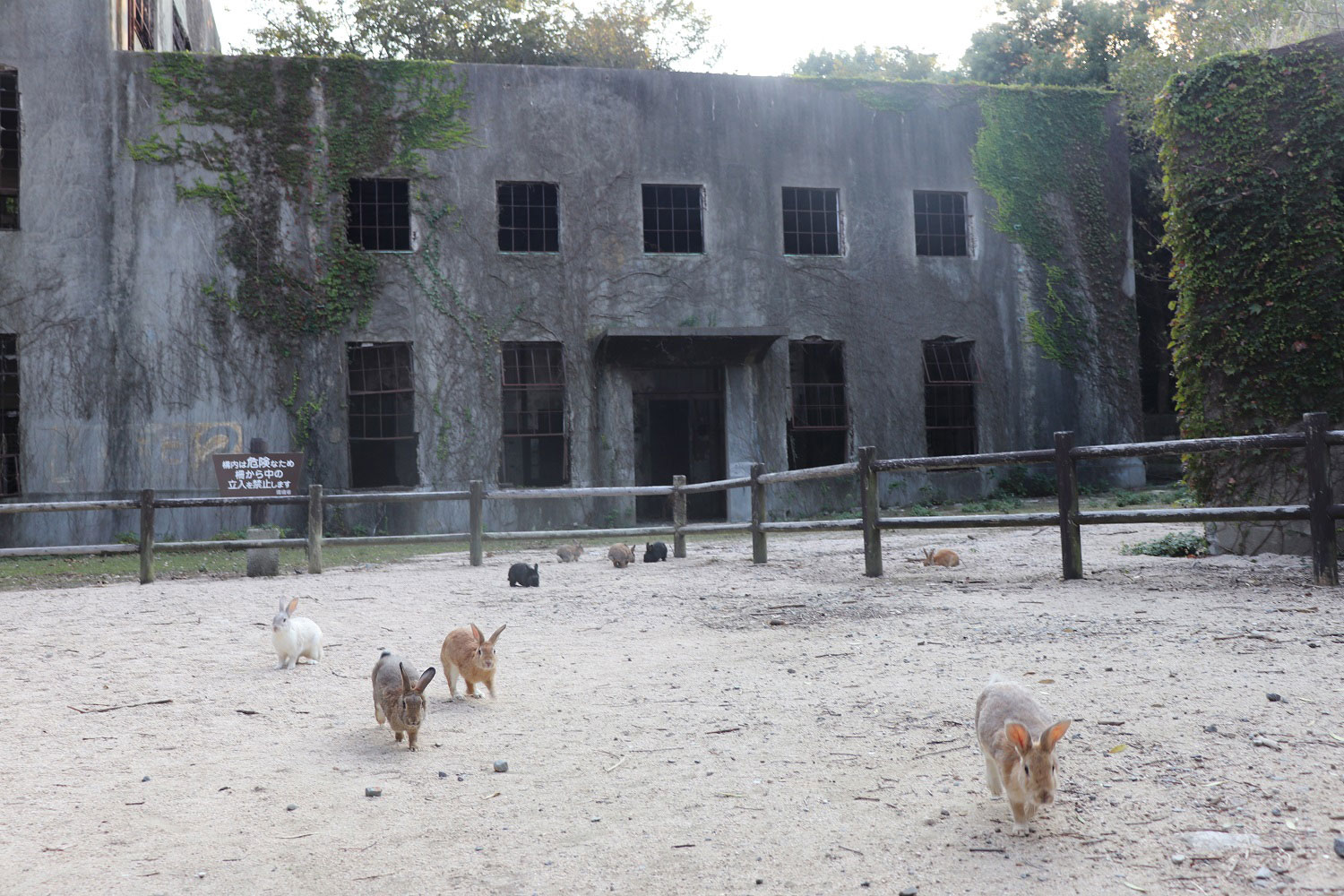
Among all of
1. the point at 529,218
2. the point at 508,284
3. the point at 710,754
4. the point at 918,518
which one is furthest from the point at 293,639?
the point at 529,218

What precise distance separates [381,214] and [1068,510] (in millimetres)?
12170

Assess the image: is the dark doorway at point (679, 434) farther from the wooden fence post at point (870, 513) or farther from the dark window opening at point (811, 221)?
the wooden fence post at point (870, 513)

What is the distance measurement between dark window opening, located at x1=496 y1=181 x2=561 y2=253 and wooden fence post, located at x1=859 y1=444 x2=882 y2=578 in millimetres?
9298

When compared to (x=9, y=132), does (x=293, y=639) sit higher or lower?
lower

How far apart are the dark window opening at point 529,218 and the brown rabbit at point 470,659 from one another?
41.2ft

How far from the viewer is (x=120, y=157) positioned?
51.0 feet

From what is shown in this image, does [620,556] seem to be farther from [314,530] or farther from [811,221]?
[811,221]

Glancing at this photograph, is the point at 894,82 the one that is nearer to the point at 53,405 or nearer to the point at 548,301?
the point at 548,301

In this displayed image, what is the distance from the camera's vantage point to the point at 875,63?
31.8 metres

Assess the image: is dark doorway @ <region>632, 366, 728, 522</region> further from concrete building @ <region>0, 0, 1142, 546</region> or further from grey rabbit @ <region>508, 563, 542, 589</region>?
grey rabbit @ <region>508, 563, 542, 589</region>

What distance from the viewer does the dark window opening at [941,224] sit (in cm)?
1855

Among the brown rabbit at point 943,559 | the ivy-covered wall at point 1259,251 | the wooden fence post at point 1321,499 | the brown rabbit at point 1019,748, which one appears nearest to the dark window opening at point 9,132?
the brown rabbit at point 943,559

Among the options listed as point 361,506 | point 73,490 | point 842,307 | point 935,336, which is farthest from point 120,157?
point 935,336

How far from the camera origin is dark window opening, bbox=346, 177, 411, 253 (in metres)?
16.6
